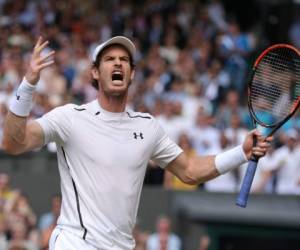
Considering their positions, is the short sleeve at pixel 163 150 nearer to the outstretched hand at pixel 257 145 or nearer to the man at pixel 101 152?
the man at pixel 101 152

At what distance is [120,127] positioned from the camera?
6301 millimetres

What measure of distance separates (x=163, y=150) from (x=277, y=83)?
69.7 inches

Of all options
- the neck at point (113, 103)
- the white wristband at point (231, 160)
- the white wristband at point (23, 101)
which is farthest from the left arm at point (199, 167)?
the white wristband at point (23, 101)

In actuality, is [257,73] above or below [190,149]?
above

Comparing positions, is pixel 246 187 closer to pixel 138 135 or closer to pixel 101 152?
pixel 138 135

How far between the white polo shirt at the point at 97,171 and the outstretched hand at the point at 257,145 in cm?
65

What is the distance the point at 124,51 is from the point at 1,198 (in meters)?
6.39

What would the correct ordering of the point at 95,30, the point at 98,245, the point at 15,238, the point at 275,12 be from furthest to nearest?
1. the point at 275,12
2. the point at 95,30
3. the point at 15,238
4. the point at 98,245

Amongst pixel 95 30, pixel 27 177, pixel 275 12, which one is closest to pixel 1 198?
pixel 27 177

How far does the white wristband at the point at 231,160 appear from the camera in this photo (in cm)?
647

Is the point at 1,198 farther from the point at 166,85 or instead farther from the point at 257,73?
the point at 257,73

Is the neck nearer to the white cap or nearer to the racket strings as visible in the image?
the white cap

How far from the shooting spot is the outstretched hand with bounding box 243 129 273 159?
20.4 feet

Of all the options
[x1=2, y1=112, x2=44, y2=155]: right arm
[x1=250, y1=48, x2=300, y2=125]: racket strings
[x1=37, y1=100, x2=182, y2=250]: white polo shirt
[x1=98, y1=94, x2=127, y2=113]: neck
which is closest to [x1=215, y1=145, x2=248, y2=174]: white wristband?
[x1=250, y1=48, x2=300, y2=125]: racket strings
